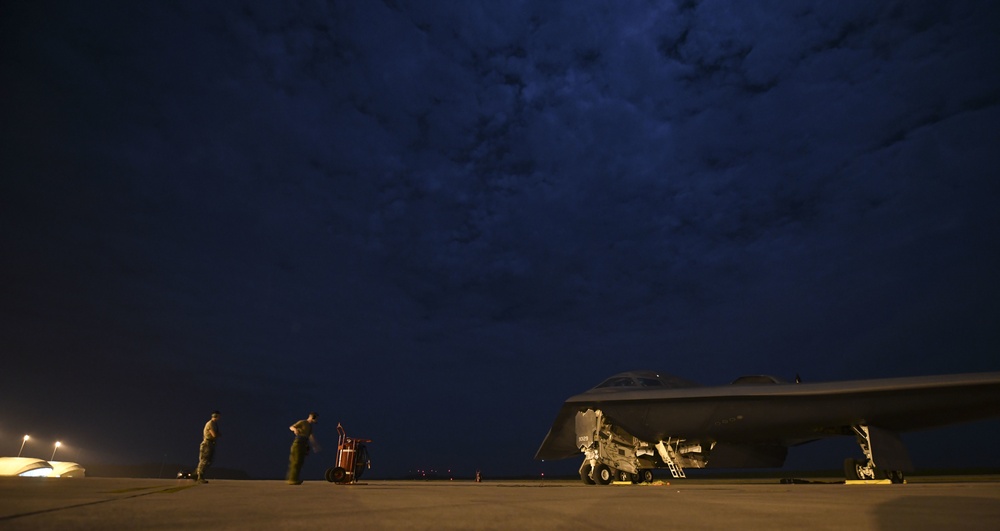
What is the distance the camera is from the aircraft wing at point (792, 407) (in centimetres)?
1342

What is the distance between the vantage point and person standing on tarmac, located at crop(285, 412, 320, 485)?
11398mm

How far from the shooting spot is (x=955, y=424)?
15.5 m

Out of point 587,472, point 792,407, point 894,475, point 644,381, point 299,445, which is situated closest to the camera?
point 299,445

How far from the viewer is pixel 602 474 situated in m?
14.6

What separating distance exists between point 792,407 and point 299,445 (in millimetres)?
14106

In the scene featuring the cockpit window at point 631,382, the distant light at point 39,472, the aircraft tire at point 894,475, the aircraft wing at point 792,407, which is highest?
the cockpit window at point 631,382

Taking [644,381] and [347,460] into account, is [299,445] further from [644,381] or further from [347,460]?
[644,381]

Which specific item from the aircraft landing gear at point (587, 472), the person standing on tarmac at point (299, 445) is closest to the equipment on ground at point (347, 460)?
the person standing on tarmac at point (299, 445)

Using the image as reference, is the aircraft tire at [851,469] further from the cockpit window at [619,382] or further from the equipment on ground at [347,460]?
the equipment on ground at [347,460]

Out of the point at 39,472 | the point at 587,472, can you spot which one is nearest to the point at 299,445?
the point at 587,472

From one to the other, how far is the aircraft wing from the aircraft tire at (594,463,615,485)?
4.75 feet

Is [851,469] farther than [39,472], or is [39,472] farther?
[39,472]

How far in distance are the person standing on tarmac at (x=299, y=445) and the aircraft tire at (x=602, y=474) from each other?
8393 mm

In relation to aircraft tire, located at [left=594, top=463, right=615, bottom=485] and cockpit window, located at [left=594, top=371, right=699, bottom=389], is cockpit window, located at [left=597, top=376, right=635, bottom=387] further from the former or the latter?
aircraft tire, located at [left=594, top=463, right=615, bottom=485]
